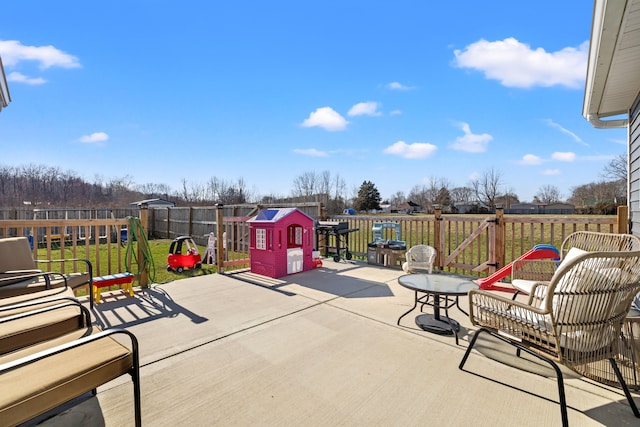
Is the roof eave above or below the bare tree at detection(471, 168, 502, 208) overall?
below

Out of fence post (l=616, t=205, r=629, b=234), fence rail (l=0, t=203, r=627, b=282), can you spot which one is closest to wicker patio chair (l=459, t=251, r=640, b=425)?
fence rail (l=0, t=203, r=627, b=282)

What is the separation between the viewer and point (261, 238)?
5574 millimetres

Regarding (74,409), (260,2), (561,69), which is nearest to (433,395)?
(74,409)

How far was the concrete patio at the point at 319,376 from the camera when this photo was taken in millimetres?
1767

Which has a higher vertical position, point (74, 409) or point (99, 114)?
point (99, 114)

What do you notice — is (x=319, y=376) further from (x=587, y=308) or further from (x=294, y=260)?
(x=294, y=260)

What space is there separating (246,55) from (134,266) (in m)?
6.24

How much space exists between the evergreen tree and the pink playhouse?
109ft

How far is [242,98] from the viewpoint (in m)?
10.8

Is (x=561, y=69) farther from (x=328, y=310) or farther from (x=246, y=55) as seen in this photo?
(x=246, y=55)

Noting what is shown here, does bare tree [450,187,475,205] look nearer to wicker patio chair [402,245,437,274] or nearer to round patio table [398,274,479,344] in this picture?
wicker patio chair [402,245,437,274]

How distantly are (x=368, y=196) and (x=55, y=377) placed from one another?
40.2 m

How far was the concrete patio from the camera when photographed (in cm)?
177

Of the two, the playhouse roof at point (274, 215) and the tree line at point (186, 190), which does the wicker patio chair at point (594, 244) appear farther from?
the tree line at point (186, 190)
